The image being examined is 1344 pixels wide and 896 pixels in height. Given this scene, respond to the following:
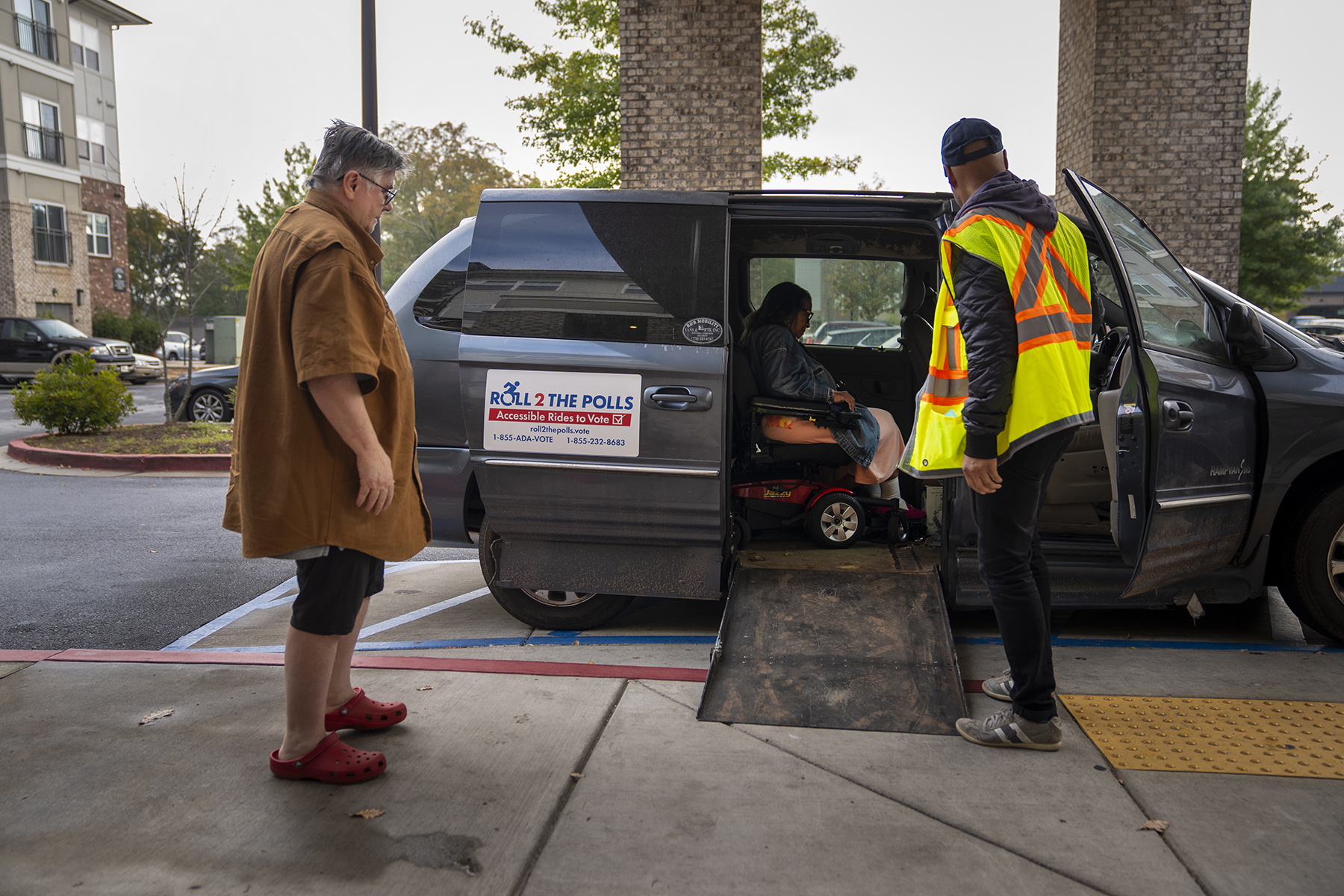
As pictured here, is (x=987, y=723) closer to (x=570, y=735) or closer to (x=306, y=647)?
(x=570, y=735)

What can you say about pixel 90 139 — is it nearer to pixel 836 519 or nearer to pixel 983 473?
pixel 836 519

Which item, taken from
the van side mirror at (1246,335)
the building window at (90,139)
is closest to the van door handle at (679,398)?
the van side mirror at (1246,335)

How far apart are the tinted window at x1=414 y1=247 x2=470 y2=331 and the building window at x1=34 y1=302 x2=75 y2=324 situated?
114 ft

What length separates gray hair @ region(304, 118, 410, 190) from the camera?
2.88 metres

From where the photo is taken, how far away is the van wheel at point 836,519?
4.94 m

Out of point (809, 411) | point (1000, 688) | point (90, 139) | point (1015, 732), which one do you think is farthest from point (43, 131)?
point (1015, 732)

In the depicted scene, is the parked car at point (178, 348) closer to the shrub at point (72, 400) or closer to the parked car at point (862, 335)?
the shrub at point (72, 400)

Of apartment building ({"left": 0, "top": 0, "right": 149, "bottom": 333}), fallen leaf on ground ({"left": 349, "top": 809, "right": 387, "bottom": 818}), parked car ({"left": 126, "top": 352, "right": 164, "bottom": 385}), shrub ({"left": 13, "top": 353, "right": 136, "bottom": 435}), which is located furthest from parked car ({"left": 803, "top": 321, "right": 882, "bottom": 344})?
apartment building ({"left": 0, "top": 0, "right": 149, "bottom": 333})

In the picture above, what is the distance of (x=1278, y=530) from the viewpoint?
423 centimetres

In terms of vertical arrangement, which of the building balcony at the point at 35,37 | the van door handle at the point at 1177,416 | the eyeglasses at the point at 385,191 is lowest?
the van door handle at the point at 1177,416

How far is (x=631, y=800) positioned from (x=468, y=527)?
2133 mm

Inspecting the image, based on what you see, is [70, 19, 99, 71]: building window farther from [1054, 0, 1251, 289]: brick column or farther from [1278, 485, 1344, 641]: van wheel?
[1278, 485, 1344, 641]: van wheel

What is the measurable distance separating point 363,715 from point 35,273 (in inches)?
1487

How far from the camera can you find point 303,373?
2.64m
